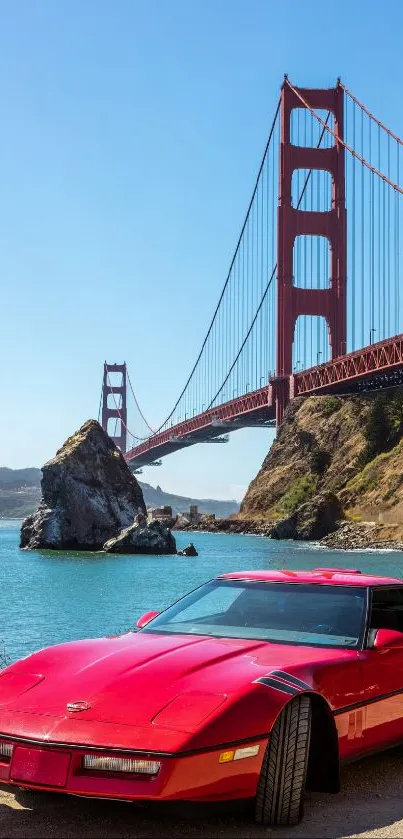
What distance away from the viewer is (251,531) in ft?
282

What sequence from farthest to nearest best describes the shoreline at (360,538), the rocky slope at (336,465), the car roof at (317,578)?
1. the rocky slope at (336,465)
2. the shoreline at (360,538)
3. the car roof at (317,578)

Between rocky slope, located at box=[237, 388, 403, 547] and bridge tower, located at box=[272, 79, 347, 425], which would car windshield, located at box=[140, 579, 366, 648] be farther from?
bridge tower, located at box=[272, 79, 347, 425]

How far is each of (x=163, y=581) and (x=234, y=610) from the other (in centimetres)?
→ 2779

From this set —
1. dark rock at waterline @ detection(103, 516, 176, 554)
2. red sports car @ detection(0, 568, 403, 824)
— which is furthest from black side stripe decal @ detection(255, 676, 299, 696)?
dark rock at waterline @ detection(103, 516, 176, 554)

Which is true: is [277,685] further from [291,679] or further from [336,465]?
[336,465]

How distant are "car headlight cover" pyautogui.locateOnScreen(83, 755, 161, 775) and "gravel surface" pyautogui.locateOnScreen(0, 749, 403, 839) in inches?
7.3

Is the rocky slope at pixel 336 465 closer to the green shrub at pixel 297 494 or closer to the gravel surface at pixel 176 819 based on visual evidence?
the green shrub at pixel 297 494

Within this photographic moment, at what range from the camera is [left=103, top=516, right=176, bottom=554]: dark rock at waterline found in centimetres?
5188

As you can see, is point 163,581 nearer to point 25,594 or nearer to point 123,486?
point 25,594

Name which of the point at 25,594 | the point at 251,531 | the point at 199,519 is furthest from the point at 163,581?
the point at 199,519

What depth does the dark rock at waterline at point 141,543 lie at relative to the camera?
51.9m

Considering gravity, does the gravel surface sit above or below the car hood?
below

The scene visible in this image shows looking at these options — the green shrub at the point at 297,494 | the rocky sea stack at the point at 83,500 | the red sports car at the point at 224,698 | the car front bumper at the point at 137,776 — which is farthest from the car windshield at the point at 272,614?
the green shrub at the point at 297,494

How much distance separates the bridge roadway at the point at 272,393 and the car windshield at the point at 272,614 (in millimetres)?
55962
